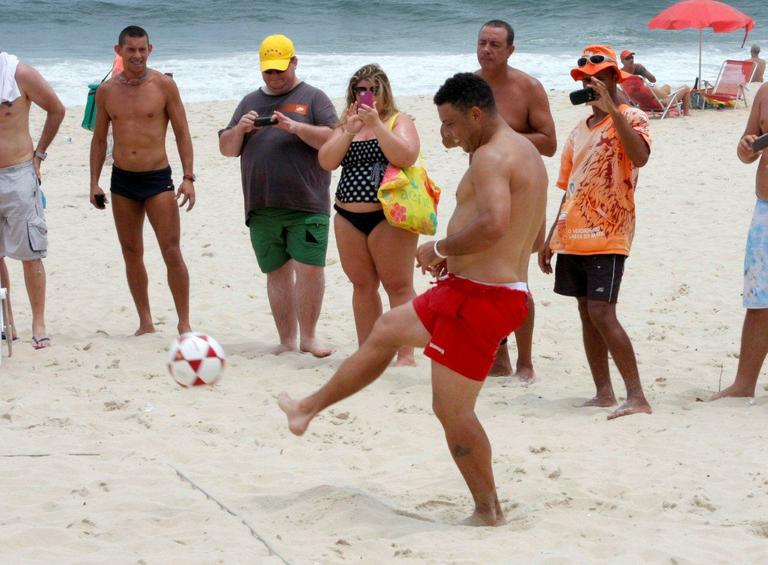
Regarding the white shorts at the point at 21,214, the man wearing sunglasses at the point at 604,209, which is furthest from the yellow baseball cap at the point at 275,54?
the man wearing sunglasses at the point at 604,209

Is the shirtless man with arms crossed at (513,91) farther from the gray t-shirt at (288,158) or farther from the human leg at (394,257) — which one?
the gray t-shirt at (288,158)

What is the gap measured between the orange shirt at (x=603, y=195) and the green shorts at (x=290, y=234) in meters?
1.92

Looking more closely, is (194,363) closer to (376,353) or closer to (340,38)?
(376,353)

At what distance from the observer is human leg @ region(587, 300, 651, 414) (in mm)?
6059

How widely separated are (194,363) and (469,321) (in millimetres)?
1457

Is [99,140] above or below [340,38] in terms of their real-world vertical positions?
above

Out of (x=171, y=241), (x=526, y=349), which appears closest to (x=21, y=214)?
(x=171, y=241)

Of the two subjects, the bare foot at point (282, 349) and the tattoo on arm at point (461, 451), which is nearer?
the tattoo on arm at point (461, 451)

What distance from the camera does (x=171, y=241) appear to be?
7734 millimetres

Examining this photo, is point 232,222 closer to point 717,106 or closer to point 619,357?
point 619,357

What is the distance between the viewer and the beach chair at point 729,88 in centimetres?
1864

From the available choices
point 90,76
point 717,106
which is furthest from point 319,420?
point 90,76

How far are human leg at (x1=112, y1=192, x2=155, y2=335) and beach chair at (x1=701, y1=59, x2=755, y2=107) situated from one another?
1306cm

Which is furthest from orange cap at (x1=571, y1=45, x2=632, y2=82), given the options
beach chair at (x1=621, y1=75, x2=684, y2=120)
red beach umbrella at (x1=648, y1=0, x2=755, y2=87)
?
red beach umbrella at (x1=648, y1=0, x2=755, y2=87)
